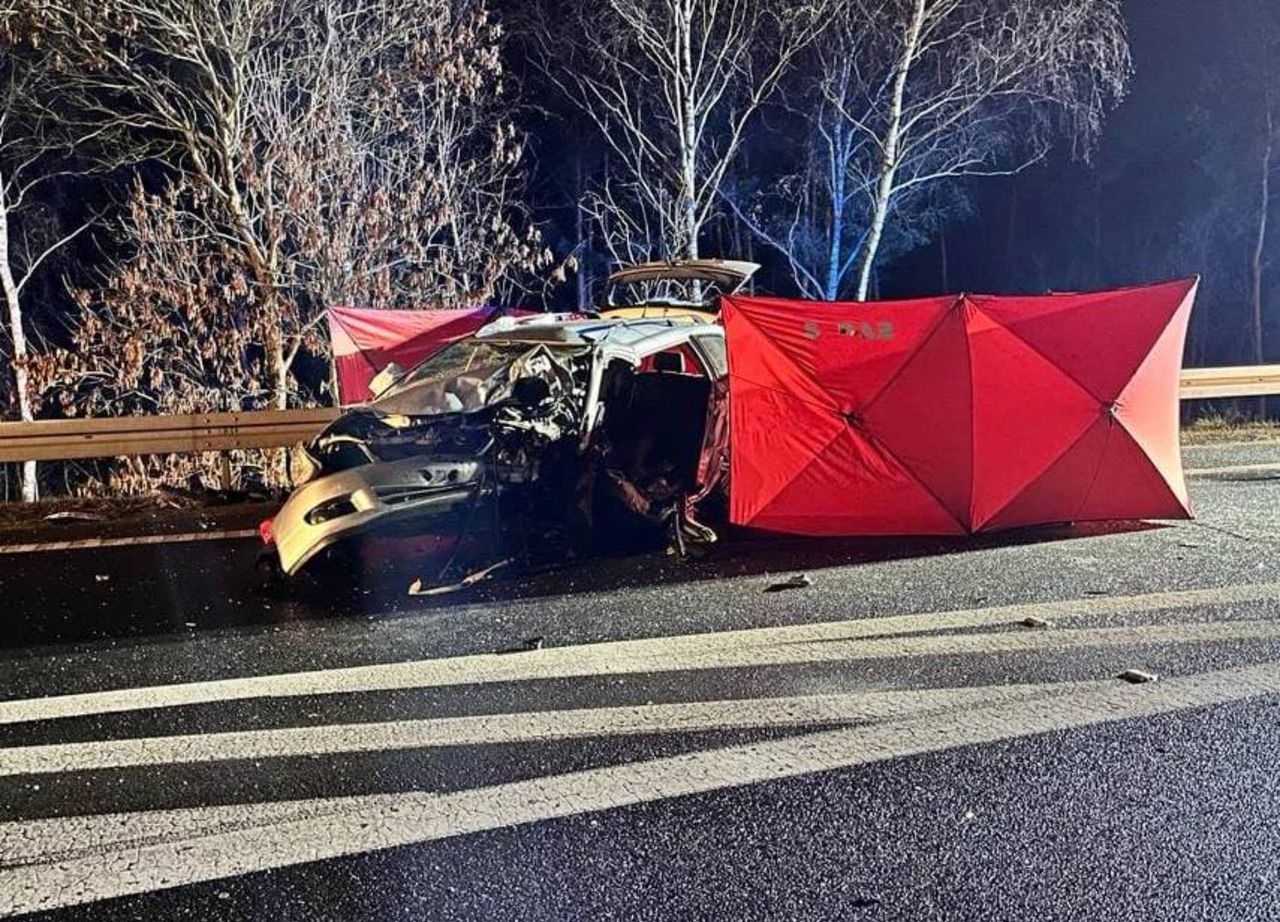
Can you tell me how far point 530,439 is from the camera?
656 cm

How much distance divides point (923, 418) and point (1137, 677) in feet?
9.37

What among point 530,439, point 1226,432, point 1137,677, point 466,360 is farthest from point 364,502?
point 1226,432

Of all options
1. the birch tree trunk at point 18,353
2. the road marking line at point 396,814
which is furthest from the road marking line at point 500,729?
the birch tree trunk at point 18,353

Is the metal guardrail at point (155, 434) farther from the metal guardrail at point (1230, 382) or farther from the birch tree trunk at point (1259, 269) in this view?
the birch tree trunk at point (1259, 269)

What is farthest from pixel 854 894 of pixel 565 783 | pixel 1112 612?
pixel 1112 612

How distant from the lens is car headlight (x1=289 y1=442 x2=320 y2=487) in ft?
21.1

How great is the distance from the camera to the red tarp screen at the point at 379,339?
9922mm

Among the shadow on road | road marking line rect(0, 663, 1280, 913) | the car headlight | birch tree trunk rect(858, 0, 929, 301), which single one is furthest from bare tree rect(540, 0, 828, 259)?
road marking line rect(0, 663, 1280, 913)

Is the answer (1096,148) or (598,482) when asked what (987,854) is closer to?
(598,482)

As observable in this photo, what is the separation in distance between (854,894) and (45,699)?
373 centimetres

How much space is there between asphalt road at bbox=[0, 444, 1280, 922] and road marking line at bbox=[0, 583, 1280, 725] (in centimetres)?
2

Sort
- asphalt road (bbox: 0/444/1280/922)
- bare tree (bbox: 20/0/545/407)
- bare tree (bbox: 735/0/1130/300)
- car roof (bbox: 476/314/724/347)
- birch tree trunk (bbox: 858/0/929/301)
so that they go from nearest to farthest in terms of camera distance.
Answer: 1. asphalt road (bbox: 0/444/1280/922)
2. car roof (bbox: 476/314/724/347)
3. bare tree (bbox: 20/0/545/407)
4. bare tree (bbox: 735/0/1130/300)
5. birch tree trunk (bbox: 858/0/929/301)

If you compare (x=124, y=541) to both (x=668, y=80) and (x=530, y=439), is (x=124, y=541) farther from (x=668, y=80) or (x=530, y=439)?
(x=668, y=80)

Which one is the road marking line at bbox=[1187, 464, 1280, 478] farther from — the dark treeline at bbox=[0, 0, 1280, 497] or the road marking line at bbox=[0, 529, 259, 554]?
the road marking line at bbox=[0, 529, 259, 554]
